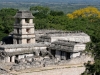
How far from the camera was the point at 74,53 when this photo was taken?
123 feet

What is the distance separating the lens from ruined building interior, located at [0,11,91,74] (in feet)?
118

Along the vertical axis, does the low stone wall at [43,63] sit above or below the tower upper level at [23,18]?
below

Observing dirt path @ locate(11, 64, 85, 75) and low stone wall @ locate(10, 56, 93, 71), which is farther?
low stone wall @ locate(10, 56, 93, 71)

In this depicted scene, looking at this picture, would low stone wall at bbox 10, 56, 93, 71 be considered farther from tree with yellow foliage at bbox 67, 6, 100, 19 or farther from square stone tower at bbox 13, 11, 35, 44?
tree with yellow foliage at bbox 67, 6, 100, 19

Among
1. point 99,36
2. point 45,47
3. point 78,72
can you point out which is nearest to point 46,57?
point 45,47

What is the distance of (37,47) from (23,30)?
9.87ft

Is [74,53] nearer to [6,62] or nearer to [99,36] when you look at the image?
[6,62]

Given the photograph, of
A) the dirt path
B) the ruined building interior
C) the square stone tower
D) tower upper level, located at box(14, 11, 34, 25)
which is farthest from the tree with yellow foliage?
the dirt path

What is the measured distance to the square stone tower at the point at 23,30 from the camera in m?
41.4

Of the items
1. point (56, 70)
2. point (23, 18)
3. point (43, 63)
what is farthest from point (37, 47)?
point (56, 70)

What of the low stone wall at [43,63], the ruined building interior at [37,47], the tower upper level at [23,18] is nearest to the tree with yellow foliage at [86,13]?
the ruined building interior at [37,47]

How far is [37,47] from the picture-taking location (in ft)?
131

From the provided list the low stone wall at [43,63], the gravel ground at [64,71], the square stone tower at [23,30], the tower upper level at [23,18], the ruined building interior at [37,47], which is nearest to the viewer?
the gravel ground at [64,71]

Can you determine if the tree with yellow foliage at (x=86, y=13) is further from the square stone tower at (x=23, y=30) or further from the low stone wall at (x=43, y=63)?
the low stone wall at (x=43, y=63)
